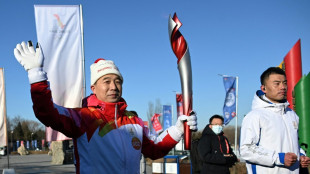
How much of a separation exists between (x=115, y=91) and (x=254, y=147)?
1.36 meters

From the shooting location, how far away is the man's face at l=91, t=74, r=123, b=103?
2662mm

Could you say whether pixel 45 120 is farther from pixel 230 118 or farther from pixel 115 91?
pixel 230 118

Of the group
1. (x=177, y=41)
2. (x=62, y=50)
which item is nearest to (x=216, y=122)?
(x=62, y=50)

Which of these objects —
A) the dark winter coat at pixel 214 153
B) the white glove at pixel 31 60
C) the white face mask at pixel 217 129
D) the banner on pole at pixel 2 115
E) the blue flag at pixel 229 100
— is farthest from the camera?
the blue flag at pixel 229 100

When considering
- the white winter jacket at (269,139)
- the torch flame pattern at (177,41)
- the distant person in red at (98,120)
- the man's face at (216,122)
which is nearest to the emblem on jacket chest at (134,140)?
the distant person in red at (98,120)

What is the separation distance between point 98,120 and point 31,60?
25.9 inches

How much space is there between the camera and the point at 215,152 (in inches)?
223

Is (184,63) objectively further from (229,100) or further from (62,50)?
(229,100)

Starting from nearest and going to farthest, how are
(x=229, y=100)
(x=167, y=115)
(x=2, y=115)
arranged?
(x=2, y=115), (x=229, y=100), (x=167, y=115)

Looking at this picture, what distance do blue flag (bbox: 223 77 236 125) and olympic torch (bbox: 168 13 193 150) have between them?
1418cm

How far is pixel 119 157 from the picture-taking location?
8.32ft

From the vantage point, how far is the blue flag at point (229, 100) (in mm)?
16797

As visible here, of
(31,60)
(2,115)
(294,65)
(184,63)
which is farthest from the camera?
(2,115)

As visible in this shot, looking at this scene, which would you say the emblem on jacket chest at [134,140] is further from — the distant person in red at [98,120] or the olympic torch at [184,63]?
the olympic torch at [184,63]
